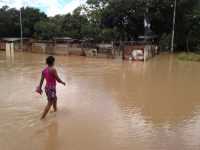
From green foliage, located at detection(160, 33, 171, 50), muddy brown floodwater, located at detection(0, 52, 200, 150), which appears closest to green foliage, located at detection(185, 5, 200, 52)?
green foliage, located at detection(160, 33, 171, 50)

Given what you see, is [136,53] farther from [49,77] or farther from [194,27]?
[49,77]

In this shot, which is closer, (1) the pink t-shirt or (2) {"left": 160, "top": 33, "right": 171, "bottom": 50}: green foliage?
(1) the pink t-shirt

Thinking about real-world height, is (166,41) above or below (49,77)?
above

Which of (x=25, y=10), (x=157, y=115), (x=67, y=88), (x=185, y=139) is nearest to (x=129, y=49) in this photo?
(x=67, y=88)

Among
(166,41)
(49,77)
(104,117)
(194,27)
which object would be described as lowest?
(104,117)

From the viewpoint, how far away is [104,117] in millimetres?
8758

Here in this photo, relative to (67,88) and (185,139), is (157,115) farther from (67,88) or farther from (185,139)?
(67,88)

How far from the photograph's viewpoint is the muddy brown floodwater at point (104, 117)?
22.6 ft

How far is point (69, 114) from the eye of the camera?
8961 mm

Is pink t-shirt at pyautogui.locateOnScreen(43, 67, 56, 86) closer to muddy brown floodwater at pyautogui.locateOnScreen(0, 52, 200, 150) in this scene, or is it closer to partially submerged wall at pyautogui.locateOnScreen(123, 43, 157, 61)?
muddy brown floodwater at pyautogui.locateOnScreen(0, 52, 200, 150)

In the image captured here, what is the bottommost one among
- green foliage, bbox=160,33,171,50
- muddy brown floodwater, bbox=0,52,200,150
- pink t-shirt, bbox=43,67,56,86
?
muddy brown floodwater, bbox=0,52,200,150

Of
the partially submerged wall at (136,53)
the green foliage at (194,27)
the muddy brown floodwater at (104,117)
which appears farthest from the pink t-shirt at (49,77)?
the green foliage at (194,27)

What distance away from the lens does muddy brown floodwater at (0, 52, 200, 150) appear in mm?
6879

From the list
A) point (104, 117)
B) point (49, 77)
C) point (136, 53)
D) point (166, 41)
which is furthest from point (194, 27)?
point (49, 77)
